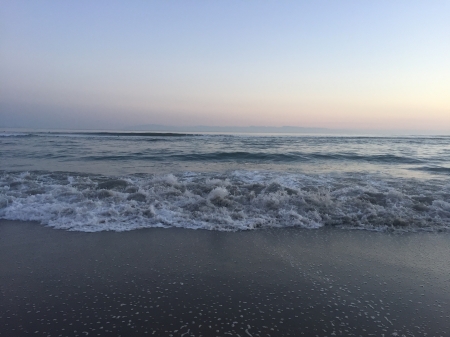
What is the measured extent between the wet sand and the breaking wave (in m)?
0.53

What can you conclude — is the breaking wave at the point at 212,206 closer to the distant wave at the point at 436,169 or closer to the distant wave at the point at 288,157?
the distant wave at the point at 436,169

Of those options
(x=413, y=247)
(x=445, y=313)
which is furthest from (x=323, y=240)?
(x=445, y=313)

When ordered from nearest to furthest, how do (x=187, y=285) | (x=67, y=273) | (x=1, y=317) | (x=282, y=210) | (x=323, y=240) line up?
(x=1, y=317)
(x=187, y=285)
(x=67, y=273)
(x=323, y=240)
(x=282, y=210)

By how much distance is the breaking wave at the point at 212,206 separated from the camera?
6.05 m

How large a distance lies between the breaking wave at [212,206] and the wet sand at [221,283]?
1.74 feet

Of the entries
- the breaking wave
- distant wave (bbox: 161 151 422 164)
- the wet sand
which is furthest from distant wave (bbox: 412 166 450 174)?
the wet sand

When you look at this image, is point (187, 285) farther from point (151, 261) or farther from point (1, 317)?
point (1, 317)

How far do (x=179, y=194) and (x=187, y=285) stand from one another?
14.4 feet

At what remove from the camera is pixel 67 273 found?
3998 millimetres

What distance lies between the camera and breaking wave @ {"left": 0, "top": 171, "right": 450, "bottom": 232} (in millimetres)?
6047

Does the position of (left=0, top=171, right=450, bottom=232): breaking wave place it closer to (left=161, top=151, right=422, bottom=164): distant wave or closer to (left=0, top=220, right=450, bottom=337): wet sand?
(left=0, top=220, right=450, bottom=337): wet sand

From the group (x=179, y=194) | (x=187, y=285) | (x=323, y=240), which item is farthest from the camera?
(x=179, y=194)

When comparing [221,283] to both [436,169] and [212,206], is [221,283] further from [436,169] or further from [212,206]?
[436,169]

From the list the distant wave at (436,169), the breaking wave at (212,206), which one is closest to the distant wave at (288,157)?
the distant wave at (436,169)
